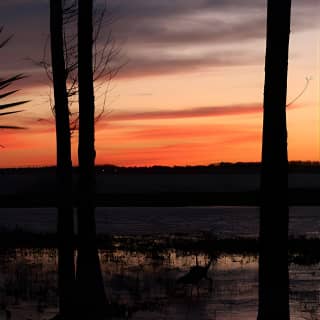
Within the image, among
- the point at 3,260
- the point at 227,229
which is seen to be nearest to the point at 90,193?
the point at 3,260

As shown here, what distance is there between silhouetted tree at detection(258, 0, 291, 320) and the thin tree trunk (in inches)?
203

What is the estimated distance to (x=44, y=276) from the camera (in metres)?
21.7

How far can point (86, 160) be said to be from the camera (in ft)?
54.4

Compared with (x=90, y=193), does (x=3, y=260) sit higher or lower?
lower

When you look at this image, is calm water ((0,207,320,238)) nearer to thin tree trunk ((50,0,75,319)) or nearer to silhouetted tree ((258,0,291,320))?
thin tree trunk ((50,0,75,319))

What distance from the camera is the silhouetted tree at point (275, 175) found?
440 inches

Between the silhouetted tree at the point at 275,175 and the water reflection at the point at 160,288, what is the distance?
4206 millimetres

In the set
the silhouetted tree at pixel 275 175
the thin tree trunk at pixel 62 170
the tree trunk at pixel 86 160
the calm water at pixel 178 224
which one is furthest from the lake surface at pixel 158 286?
the calm water at pixel 178 224

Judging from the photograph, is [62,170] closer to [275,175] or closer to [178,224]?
[275,175]

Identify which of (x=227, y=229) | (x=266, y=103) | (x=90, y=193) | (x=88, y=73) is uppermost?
(x=88, y=73)

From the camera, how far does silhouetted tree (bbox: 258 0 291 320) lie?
11172mm

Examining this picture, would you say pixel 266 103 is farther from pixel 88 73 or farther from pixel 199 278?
pixel 199 278

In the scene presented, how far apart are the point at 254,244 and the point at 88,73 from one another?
18.4m

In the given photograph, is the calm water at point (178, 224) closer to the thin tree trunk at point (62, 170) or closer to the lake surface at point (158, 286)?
the lake surface at point (158, 286)
